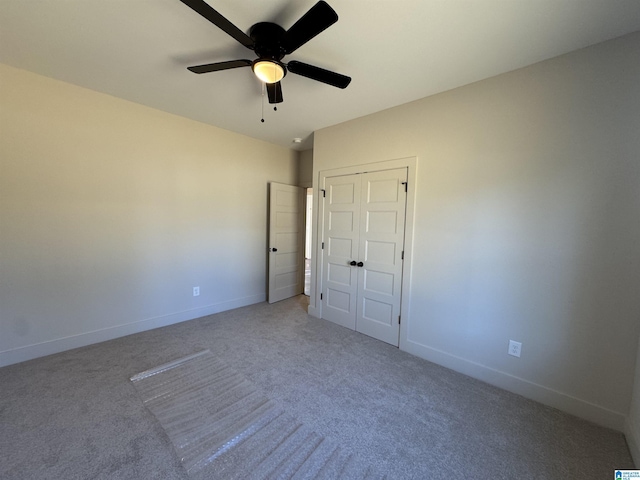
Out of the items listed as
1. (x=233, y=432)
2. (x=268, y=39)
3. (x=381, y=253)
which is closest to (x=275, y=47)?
(x=268, y=39)

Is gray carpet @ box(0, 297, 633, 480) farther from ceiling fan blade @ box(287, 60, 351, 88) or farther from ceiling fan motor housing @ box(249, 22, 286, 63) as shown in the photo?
ceiling fan motor housing @ box(249, 22, 286, 63)

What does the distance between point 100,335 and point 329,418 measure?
2.73 meters

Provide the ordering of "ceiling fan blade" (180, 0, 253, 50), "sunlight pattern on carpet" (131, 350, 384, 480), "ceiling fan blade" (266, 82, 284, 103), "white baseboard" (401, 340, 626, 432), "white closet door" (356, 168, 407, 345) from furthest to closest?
"white closet door" (356, 168, 407, 345)
"ceiling fan blade" (266, 82, 284, 103)
"white baseboard" (401, 340, 626, 432)
"sunlight pattern on carpet" (131, 350, 384, 480)
"ceiling fan blade" (180, 0, 253, 50)

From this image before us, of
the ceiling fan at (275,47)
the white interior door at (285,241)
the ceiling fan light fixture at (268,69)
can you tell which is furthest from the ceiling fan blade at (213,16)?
the white interior door at (285,241)

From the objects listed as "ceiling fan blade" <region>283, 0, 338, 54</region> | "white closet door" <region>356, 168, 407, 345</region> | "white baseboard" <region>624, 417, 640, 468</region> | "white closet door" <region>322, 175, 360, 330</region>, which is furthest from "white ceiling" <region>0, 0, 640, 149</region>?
"white baseboard" <region>624, 417, 640, 468</region>

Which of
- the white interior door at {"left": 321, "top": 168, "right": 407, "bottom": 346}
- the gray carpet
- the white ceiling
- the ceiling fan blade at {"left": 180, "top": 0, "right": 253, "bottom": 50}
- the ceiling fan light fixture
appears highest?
the white ceiling

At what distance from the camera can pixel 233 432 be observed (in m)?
1.61

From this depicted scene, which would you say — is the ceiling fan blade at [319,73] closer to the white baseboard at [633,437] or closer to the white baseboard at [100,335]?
the white baseboard at [633,437]

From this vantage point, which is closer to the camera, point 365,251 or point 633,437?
point 633,437

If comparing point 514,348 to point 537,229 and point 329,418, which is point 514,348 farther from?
point 329,418

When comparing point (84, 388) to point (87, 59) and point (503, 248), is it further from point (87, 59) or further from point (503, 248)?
point (503, 248)

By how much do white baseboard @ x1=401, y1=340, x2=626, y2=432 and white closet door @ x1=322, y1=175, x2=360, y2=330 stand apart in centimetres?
97

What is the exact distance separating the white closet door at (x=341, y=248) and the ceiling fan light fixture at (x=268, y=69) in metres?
1.62

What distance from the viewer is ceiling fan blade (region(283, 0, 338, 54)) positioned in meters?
1.22
